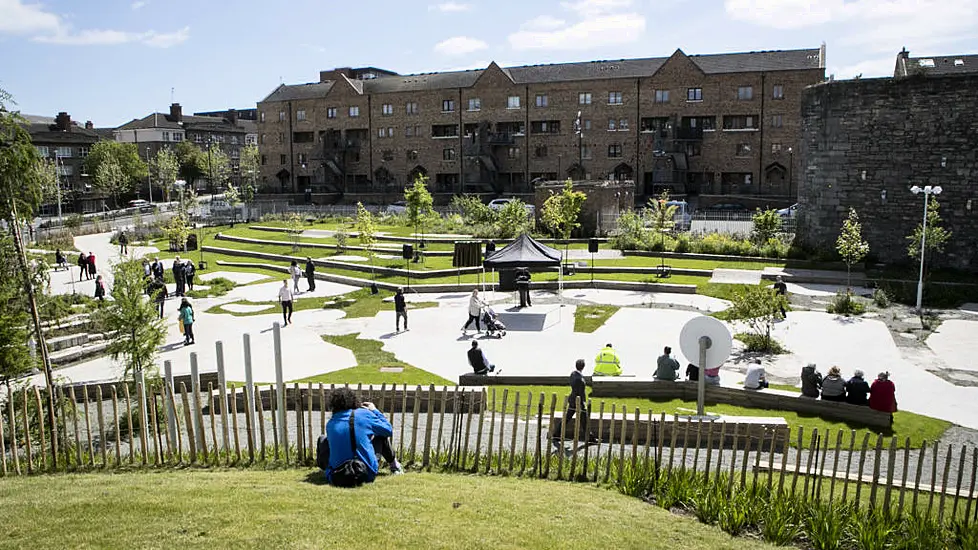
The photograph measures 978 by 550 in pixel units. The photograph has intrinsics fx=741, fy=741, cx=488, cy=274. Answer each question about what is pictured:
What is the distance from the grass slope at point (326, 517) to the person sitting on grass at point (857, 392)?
714 centimetres

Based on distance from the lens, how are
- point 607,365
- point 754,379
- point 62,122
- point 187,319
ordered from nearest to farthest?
point 754,379
point 607,365
point 187,319
point 62,122

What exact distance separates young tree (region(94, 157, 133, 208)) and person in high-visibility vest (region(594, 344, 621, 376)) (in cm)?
7322

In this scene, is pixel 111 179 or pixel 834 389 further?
pixel 111 179

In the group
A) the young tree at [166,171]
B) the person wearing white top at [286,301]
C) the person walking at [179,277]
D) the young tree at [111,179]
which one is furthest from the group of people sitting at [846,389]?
the young tree at [166,171]

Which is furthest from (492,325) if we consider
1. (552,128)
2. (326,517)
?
(552,128)

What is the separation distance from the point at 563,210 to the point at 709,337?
25080 mm

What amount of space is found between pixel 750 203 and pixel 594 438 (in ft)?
152

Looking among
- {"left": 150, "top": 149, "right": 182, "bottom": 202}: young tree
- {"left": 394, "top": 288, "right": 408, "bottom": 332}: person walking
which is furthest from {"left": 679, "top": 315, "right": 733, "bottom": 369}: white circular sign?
{"left": 150, "top": 149, "right": 182, "bottom": 202}: young tree

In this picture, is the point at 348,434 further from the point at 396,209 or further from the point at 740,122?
the point at 740,122

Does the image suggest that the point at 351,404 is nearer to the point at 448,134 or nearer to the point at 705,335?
the point at 705,335

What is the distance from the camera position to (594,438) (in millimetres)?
12398

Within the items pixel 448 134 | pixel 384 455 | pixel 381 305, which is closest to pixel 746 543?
pixel 384 455

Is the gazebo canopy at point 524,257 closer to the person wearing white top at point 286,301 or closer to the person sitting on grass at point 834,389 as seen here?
the person wearing white top at point 286,301

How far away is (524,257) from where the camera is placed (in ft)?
78.2
